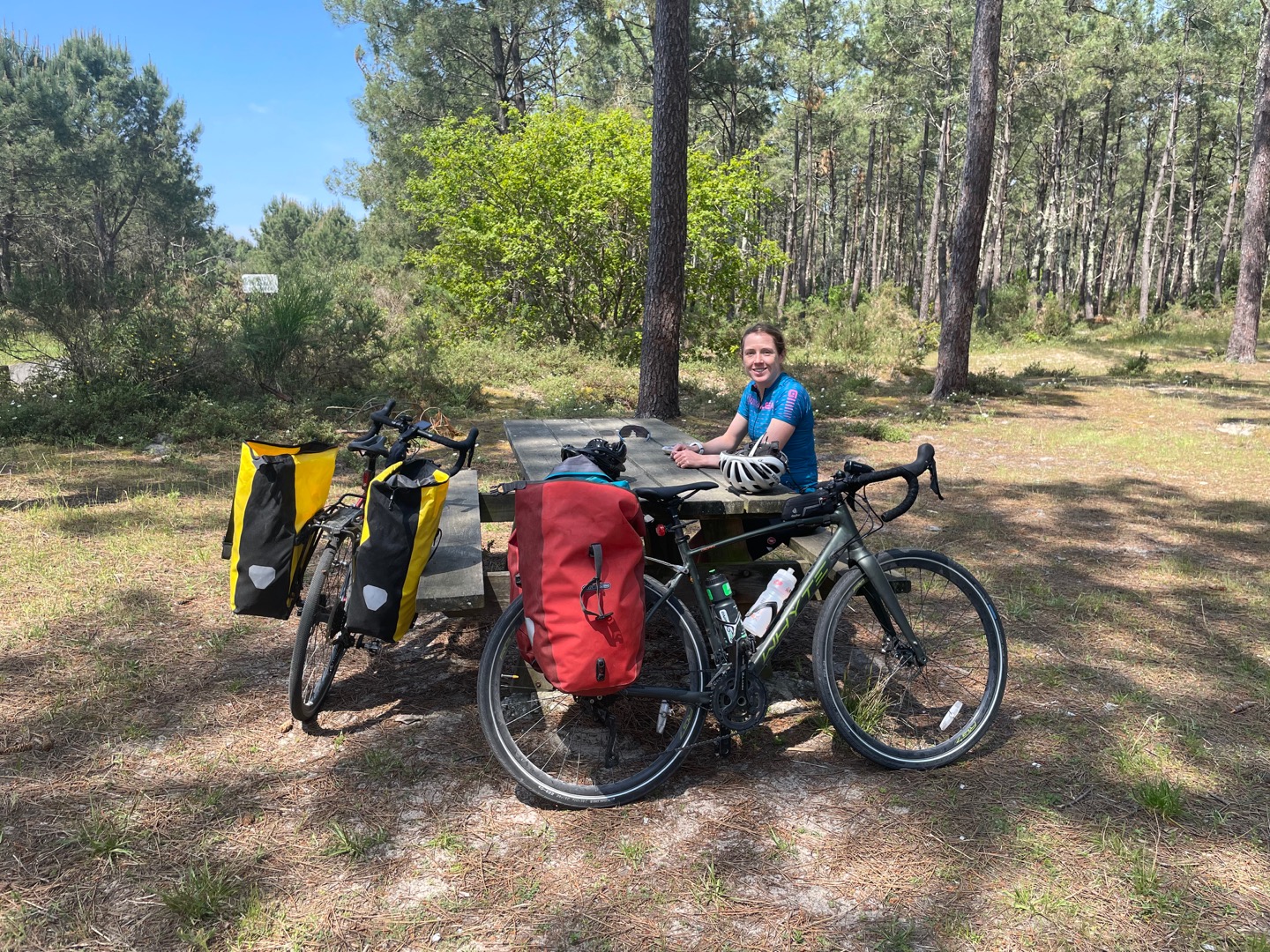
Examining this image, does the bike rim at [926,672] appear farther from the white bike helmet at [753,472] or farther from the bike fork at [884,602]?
the white bike helmet at [753,472]

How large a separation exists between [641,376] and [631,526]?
24.6 feet

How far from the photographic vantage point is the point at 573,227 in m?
14.6

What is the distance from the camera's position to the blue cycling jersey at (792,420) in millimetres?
3539

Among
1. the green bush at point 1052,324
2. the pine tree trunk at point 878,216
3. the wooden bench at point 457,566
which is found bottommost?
the wooden bench at point 457,566

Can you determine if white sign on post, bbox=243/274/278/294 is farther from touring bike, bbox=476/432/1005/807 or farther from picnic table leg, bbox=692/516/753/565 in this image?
touring bike, bbox=476/432/1005/807

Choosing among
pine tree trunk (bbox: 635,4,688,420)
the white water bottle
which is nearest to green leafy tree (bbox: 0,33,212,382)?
pine tree trunk (bbox: 635,4,688,420)

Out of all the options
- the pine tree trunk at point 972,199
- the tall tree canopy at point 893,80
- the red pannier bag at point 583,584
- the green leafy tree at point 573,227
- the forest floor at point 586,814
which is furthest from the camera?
the tall tree canopy at point 893,80

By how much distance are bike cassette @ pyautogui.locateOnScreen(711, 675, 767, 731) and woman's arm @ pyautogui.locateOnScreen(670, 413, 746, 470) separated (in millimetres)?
1139

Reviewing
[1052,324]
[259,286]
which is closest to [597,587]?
[259,286]

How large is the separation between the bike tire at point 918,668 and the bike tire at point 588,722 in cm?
47

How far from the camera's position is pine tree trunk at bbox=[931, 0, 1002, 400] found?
457 inches

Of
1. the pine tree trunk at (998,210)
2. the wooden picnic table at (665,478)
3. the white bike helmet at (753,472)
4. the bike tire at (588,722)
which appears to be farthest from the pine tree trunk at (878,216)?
the bike tire at (588,722)

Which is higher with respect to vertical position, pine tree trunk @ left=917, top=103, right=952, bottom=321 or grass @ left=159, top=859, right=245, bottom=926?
pine tree trunk @ left=917, top=103, right=952, bottom=321

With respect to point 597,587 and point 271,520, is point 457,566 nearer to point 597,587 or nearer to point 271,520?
point 271,520
